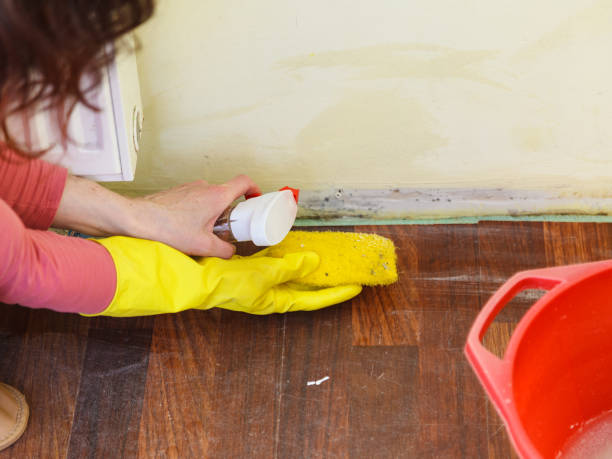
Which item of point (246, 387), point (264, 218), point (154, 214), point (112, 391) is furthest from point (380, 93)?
point (112, 391)

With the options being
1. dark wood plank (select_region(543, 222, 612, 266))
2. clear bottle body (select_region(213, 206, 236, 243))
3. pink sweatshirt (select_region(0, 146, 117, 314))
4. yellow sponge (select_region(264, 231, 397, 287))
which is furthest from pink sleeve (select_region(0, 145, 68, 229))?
dark wood plank (select_region(543, 222, 612, 266))

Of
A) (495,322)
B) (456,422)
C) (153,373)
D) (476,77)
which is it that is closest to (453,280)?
(495,322)

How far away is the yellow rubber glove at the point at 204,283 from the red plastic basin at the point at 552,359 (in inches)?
13.5

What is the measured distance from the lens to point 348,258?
3.19 ft

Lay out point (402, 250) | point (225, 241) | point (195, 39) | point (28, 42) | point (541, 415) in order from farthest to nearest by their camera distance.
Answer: point (402, 250) < point (225, 241) < point (195, 39) < point (541, 415) < point (28, 42)

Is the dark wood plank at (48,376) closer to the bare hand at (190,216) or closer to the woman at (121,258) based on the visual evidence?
the woman at (121,258)

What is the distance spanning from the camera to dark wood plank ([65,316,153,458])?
3.08ft

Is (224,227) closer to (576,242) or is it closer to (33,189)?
(33,189)

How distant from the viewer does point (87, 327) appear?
3.38 feet

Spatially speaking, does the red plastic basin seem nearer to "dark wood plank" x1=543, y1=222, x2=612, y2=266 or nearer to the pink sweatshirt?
"dark wood plank" x1=543, y1=222, x2=612, y2=266

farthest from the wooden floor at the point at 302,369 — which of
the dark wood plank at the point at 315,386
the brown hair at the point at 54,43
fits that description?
the brown hair at the point at 54,43

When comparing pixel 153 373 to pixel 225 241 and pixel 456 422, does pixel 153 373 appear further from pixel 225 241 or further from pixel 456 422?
pixel 456 422

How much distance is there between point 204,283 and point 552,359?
1.46ft

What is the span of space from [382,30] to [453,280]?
412 mm
